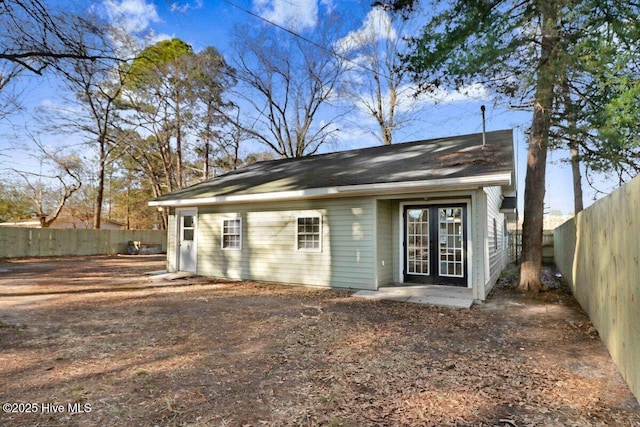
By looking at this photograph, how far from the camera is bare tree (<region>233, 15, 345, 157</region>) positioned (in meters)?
20.0

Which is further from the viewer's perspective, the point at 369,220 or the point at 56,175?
the point at 56,175

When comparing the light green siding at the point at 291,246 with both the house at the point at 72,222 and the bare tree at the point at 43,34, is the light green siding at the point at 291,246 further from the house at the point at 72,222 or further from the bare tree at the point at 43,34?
the house at the point at 72,222

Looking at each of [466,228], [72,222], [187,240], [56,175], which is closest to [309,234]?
[466,228]

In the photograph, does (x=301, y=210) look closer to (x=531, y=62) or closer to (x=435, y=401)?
(x=531, y=62)

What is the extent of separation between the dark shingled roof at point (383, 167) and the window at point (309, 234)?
868 mm

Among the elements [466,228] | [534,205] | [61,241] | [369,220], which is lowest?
[61,241]

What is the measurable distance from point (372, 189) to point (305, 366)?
426 cm

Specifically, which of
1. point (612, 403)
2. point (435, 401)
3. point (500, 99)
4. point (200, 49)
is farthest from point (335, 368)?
point (200, 49)

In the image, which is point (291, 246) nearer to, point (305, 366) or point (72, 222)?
point (305, 366)

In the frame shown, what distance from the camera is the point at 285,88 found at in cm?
2100

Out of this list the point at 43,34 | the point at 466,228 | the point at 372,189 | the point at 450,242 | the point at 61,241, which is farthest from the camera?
the point at 61,241

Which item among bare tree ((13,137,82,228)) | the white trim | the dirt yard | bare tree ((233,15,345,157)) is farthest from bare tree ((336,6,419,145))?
bare tree ((13,137,82,228))

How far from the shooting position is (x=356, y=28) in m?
18.8

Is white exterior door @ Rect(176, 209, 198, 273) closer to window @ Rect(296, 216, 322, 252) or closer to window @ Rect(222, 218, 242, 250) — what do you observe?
window @ Rect(222, 218, 242, 250)
